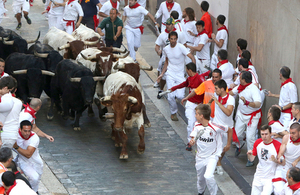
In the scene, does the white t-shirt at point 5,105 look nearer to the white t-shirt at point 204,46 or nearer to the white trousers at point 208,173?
the white trousers at point 208,173

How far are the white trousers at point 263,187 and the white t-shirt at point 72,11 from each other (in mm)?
9647

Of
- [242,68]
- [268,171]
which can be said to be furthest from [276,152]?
[242,68]

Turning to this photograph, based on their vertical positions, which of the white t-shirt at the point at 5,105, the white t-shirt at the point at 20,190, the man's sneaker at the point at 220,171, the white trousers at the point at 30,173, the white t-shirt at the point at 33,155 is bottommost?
the man's sneaker at the point at 220,171

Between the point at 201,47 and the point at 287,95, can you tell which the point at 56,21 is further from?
the point at 287,95

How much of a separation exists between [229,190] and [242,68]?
270 centimetres

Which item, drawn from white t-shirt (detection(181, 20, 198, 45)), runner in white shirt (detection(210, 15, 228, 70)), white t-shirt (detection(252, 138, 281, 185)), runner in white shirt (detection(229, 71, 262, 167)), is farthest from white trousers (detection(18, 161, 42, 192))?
white t-shirt (detection(181, 20, 198, 45))

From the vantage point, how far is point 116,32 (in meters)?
14.3

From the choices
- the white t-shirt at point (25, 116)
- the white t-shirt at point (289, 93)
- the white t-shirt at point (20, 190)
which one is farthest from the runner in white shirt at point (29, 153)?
the white t-shirt at point (289, 93)

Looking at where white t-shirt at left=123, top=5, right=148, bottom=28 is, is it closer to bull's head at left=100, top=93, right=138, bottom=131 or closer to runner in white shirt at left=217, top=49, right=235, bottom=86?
runner in white shirt at left=217, top=49, right=235, bottom=86

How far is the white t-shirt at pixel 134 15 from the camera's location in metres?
14.9

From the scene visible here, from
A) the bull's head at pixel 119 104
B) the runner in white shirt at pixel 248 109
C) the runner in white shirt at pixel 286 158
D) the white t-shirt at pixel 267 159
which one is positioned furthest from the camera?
the bull's head at pixel 119 104

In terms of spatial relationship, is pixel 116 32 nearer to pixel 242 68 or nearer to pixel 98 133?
pixel 98 133

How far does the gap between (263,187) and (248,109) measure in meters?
2.57

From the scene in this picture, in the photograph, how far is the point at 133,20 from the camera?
15.1 meters
